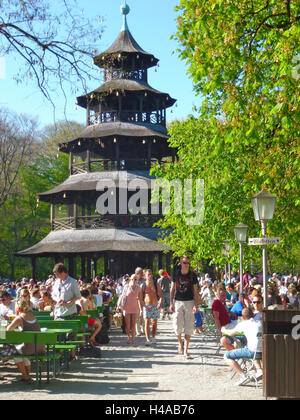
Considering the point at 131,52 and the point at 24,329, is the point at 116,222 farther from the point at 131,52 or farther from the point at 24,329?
the point at 24,329

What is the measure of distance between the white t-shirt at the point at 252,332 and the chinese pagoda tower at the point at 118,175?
2639cm

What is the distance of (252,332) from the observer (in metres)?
9.52

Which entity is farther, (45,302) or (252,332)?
(45,302)

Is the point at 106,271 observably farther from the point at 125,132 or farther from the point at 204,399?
the point at 204,399

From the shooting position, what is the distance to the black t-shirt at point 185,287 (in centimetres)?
1312

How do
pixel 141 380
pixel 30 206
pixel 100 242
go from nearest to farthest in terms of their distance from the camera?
pixel 141 380 < pixel 100 242 < pixel 30 206

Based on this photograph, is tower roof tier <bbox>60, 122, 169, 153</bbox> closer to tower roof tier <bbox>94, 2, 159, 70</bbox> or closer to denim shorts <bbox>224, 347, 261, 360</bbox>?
tower roof tier <bbox>94, 2, 159, 70</bbox>

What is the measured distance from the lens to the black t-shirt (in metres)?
13.1

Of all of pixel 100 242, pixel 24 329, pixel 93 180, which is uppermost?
pixel 93 180

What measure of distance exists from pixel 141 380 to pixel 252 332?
6.53ft

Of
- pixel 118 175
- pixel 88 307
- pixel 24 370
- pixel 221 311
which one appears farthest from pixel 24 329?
pixel 118 175

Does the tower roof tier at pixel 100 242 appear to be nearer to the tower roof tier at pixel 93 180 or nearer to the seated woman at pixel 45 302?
the tower roof tier at pixel 93 180

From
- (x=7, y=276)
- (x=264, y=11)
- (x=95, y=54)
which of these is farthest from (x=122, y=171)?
(x=95, y=54)

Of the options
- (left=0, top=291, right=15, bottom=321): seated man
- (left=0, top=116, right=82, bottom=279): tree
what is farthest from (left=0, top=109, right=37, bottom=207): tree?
(left=0, top=291, right=15, bottom=321): seated man
